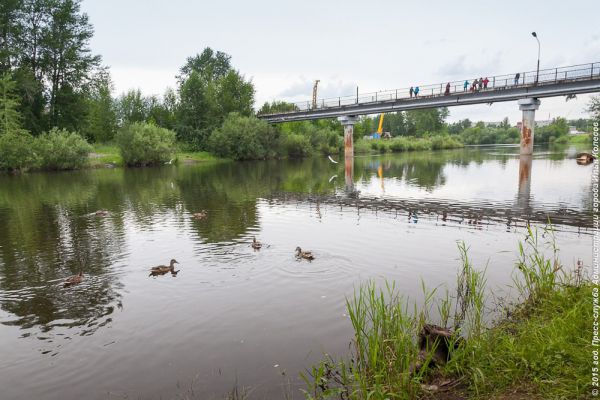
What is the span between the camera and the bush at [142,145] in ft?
223

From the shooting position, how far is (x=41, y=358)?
8633mm

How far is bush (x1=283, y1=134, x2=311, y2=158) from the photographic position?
95.1m

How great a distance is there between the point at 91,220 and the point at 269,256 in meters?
13.3

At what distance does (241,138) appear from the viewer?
280 ft

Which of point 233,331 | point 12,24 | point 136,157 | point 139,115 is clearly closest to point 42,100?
point 12,24

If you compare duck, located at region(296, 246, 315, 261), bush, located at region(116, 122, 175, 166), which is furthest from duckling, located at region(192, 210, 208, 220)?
bush, located at region(116, 122, 175, 166)

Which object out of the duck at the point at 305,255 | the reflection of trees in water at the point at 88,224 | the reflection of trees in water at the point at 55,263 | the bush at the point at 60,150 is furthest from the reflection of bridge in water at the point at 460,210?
the bush at the point at 60,150

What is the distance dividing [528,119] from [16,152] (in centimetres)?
7091

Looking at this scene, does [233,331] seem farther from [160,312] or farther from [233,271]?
[233,271]

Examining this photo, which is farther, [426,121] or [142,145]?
[426,121]

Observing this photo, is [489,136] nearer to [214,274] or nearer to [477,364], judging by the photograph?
[214,274]

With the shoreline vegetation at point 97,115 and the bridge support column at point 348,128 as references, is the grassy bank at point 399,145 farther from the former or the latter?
the bridge support column at point 348,128

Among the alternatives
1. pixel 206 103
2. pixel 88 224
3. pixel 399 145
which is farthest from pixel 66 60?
pixel 399 145

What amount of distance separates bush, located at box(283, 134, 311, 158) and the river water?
2557 inches
